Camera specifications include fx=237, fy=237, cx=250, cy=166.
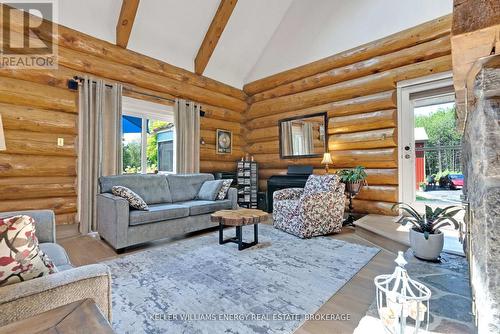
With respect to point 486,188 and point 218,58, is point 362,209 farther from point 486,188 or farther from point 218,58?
point 218,58

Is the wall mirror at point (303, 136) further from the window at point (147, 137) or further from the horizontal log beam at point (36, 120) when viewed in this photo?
the horizontal log beam at point (36, 120)

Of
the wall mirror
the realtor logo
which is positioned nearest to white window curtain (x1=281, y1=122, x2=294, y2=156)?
the wall mirror

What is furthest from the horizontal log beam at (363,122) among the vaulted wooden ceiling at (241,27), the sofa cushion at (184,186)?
the sofa cushion at (184,186)

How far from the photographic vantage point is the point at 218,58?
17.6 ft

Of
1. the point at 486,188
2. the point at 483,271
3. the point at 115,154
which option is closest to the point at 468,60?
the point at 486,188

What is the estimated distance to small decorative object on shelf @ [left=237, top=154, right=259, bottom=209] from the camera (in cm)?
545

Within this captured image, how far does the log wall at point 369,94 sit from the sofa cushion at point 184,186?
7.69 ft

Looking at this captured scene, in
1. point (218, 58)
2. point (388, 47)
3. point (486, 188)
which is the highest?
point (218, 58)

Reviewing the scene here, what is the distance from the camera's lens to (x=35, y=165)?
129 inches

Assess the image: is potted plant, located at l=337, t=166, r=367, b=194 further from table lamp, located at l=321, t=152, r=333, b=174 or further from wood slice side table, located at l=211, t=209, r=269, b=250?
wood slice side table, located at l=211, t=209, r=269, b=250

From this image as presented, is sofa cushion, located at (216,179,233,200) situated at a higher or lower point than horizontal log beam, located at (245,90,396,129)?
lower

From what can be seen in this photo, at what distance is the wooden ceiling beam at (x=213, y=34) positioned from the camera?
4340mm

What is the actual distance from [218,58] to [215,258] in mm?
4480

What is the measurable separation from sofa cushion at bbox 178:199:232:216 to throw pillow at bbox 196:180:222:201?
0.17m
